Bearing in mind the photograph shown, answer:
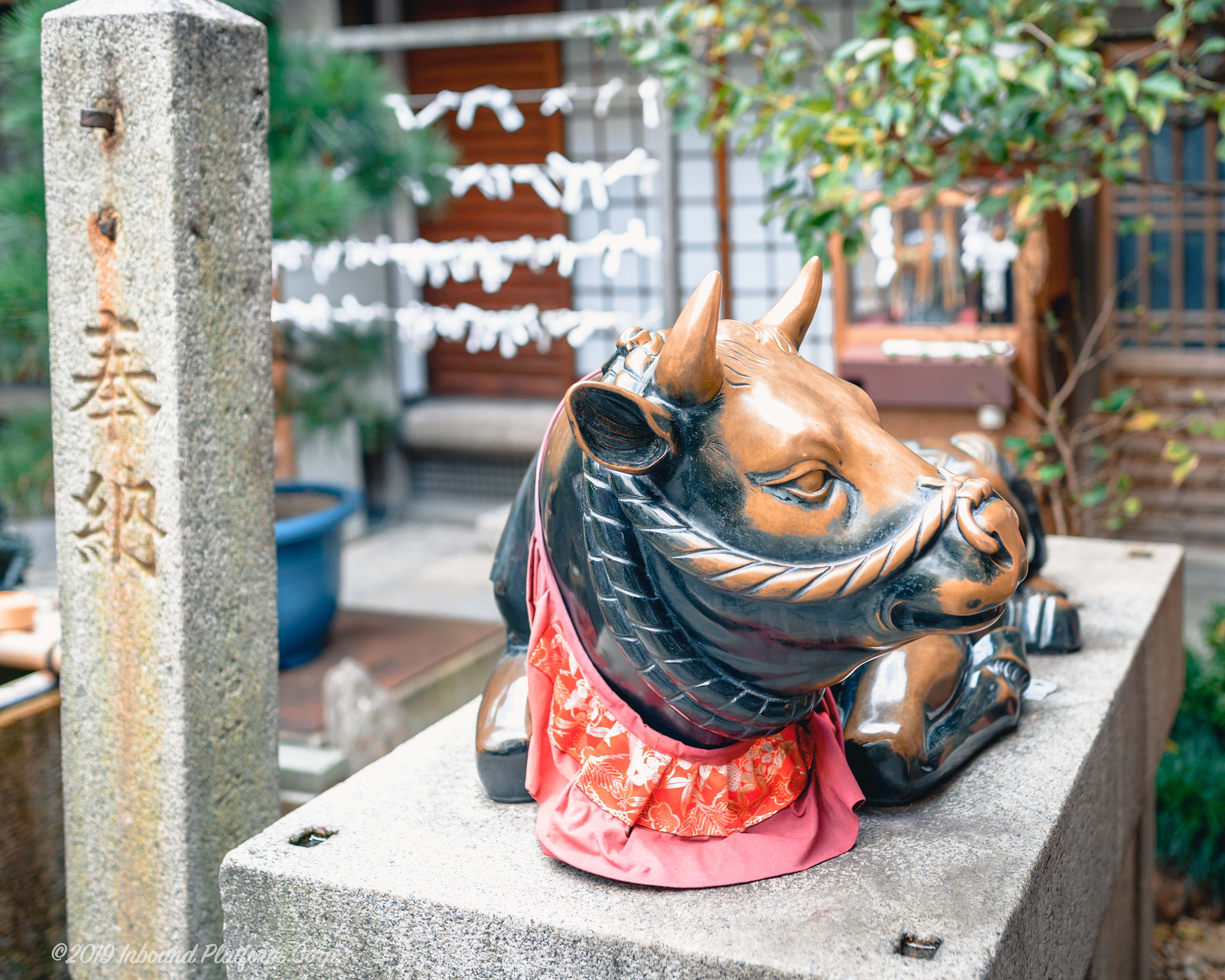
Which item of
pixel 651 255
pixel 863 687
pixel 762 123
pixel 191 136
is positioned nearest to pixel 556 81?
pixel 651 255

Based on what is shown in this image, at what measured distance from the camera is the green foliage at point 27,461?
4285 millimetres

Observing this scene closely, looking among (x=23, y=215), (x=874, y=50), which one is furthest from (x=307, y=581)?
(x=874, y=50)

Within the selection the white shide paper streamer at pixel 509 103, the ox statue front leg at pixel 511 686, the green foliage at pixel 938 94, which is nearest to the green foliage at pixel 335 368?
the white shide paper streamer at pixel 509 103

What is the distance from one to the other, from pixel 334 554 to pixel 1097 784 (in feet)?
10.4

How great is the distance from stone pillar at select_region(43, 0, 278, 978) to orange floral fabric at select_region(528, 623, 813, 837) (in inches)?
29.2

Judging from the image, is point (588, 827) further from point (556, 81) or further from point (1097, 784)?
point (556, 81)

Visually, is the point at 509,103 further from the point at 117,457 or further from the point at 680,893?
the point at 680,893

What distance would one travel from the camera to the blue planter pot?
14.1 feet

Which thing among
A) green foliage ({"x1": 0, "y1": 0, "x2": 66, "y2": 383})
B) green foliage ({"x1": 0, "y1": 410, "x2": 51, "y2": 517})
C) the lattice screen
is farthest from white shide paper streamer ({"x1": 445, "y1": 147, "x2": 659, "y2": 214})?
the lattice screen

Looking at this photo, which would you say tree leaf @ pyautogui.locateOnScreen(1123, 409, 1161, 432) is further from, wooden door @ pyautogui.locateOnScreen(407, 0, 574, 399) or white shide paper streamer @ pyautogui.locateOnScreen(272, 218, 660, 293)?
wooden door @ pyautogui.locateOnScreen(407, 0, 574, 399)

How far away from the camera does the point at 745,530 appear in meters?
1.42

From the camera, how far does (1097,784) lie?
1991mm

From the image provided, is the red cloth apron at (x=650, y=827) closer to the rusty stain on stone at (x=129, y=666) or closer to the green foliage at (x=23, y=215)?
the rusty stain on stone at (x=129, y=666)

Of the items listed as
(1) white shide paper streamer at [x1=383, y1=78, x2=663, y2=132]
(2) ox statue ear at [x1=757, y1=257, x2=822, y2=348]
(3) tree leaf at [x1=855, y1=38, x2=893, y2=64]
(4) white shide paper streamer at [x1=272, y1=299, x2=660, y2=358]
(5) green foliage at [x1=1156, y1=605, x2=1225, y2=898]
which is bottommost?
(5) green foliage at [x1=1156, y1=605, x2=1225, y2=898]
